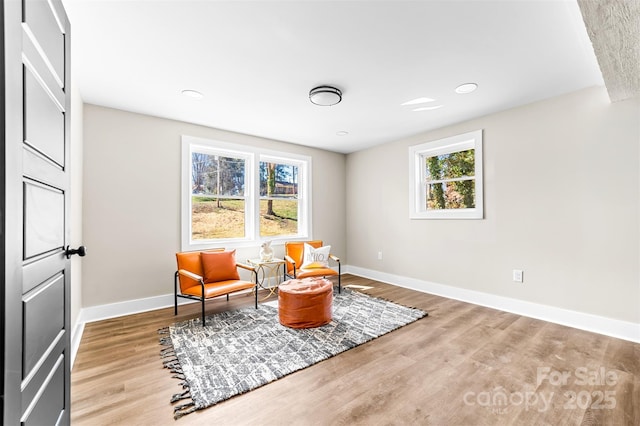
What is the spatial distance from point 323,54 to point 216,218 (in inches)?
113

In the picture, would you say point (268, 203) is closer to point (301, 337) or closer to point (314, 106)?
point (314, 106)

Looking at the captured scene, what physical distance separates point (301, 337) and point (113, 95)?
3220mm

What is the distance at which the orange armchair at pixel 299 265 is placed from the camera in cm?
402

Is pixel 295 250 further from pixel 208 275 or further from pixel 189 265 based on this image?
pixel 189 265

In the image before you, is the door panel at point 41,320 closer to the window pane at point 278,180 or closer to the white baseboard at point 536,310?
the window pane at point 278,180

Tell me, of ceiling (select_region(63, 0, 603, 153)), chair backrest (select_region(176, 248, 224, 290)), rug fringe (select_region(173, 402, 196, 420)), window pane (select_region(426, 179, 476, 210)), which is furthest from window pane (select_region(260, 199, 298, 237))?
rug fringe (select_region(173, 402, 196, 420))

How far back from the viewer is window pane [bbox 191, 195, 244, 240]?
13.3 feet

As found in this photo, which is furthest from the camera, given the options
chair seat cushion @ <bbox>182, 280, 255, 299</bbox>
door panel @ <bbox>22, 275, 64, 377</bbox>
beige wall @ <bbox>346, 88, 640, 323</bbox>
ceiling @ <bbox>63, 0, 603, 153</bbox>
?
chair seat cushion @ <bbox>182, 280, 255, 299</bbox>

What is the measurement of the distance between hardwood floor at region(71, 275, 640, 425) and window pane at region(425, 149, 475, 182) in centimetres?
213

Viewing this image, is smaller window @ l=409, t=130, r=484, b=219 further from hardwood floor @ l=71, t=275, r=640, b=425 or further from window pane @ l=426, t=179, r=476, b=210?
hardwood floor @ l=71, t=275, r=640, b=425

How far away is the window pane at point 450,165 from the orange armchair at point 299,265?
2.04 m

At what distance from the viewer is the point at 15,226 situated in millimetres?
827

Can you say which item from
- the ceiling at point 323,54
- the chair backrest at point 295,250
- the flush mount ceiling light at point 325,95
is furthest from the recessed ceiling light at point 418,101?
the chair backrest at point 295,250

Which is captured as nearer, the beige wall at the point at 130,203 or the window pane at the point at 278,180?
the beige wall at the point at 130,203
